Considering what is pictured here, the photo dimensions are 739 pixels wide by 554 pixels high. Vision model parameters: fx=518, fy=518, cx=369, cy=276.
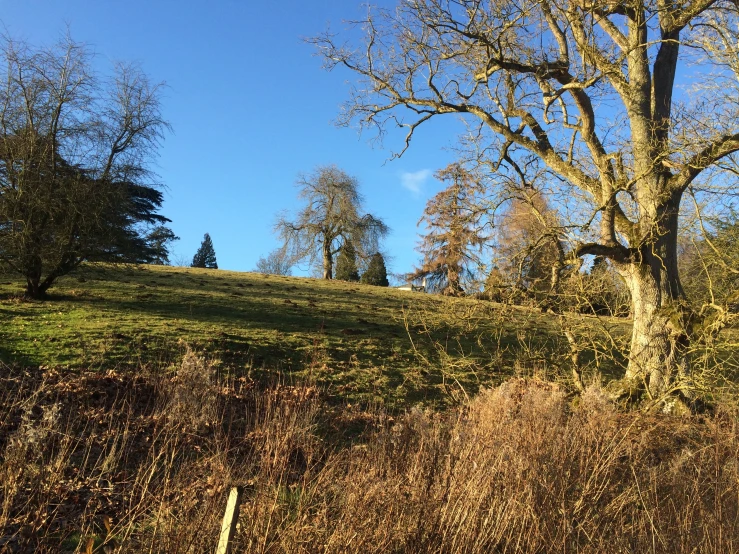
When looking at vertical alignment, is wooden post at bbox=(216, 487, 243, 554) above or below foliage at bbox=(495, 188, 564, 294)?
below

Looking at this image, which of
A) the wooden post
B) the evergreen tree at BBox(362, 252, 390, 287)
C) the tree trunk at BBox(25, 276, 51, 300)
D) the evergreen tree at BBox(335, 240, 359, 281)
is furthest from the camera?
the evergreen tree at BBox(362, 252, 390, 287)

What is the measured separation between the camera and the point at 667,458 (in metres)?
5.95

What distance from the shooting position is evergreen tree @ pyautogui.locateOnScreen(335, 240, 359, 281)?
38281 millimetres

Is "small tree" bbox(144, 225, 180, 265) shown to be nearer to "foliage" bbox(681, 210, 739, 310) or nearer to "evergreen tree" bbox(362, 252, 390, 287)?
"foliage" bbox(681, 210, 739, 310)

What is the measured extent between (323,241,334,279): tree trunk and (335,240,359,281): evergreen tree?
804 millimetres

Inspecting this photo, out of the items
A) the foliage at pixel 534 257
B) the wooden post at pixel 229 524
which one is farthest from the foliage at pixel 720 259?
the wooden post at pixel 229 524

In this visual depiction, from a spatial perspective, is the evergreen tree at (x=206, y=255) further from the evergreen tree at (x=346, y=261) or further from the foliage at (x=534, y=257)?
the foliage at (x=534, y=257)

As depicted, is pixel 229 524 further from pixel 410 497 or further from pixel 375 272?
pixel 375 272

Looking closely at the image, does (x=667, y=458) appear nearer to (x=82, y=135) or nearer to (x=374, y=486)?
(x=374, y=486)

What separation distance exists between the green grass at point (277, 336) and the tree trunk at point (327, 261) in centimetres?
1723

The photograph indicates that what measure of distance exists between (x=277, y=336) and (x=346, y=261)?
2481 centimetres

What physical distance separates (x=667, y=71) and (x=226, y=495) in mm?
10690

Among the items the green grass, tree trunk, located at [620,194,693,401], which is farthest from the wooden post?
tree trunk, located at [620,194,693,401]

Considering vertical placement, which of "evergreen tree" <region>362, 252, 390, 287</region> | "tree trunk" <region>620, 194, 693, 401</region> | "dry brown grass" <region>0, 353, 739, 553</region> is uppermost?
"evergreen tree" <region>362, 252, 390, 287</region>
